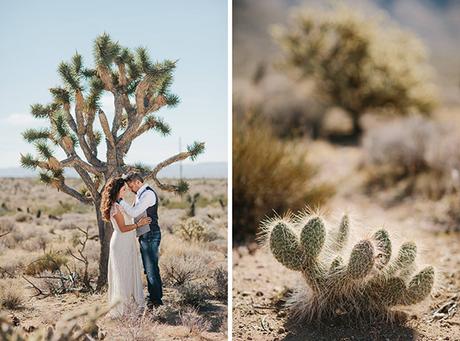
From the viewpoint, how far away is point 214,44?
15.0 ft

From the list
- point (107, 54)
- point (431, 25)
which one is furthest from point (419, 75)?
point (107, 54)

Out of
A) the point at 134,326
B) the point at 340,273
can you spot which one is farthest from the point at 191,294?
the point at 340,273

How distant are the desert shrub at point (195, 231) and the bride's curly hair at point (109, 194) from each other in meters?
0.51

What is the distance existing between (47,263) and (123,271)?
0.46m

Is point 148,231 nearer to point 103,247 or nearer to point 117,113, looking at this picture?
point 103,247

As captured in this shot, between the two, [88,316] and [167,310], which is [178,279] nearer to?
[167,310]

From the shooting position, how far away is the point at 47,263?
13.9ft

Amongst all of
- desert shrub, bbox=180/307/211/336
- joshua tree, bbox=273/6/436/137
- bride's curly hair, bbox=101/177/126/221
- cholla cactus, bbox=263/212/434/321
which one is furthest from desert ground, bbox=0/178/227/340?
joshua tree, bbox=273/6/436/137

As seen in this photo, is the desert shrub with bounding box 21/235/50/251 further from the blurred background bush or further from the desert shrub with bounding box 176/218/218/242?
the blurred background bush

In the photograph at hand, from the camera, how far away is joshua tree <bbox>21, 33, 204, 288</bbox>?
4180mm

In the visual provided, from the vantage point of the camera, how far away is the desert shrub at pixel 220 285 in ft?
15.0

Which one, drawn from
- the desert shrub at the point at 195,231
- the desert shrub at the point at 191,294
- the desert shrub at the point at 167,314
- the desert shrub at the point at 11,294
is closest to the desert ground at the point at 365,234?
the desert shrub at the point at 191,294

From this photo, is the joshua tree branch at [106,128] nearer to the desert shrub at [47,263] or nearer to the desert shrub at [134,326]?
the desert shrub at [47,263]

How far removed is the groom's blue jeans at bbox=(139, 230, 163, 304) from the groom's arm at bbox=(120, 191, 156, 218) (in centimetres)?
16
